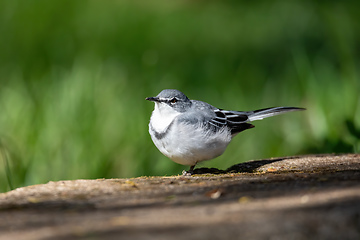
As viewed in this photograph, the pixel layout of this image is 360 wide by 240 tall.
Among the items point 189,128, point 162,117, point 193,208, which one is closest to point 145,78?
point 162,117

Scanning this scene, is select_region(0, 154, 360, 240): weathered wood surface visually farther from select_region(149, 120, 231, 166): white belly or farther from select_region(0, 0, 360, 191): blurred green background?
select_region(0, 0, 360, 191): blurred green background

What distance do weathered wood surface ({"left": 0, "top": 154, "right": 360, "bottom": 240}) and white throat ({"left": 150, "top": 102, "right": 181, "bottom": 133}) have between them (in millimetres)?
1118

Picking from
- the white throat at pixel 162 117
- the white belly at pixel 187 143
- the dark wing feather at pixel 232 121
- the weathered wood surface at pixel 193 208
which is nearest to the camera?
the weathered wood surface at pixel 193 208

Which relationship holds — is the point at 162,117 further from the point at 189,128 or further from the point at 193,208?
the point at 193,208

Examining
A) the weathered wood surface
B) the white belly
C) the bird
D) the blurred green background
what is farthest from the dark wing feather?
the weathered wood surface

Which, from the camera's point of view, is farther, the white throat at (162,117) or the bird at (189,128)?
the white throat at (162,117)

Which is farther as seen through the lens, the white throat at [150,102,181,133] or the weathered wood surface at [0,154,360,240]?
the white throat at [150,102,181,133]

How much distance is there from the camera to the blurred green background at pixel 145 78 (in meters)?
6.11

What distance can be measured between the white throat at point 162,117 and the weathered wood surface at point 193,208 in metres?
1.12

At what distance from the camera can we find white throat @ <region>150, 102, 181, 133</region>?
5.13 m

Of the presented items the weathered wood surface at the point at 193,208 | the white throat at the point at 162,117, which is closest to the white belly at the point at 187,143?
the white throat at the point at 162,117

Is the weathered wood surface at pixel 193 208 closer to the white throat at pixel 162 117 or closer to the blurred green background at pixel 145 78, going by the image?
the white throat at pixel 162 117

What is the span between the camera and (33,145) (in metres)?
6.01

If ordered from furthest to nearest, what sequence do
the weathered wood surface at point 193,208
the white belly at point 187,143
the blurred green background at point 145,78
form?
the blurred green background at point 145,78, the white belly at point 187,143, the weathered wood surface at point 193,208
